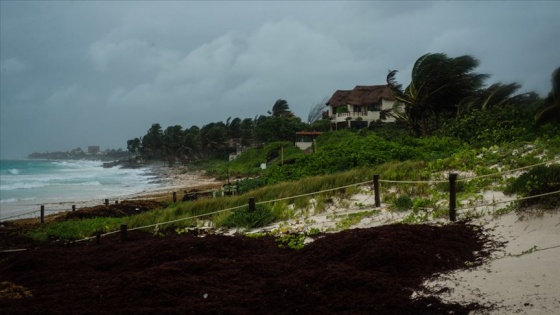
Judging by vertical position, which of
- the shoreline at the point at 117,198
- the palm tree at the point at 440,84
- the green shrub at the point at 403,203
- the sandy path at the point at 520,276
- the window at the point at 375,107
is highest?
the window at the point at 375,107

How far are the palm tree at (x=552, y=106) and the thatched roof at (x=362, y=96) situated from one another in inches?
1419

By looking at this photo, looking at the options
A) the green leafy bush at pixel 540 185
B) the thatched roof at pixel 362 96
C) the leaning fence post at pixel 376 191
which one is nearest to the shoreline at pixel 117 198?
the leaning fence post at pixel 376 191

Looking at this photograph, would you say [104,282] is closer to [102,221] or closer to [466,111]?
[102,221]

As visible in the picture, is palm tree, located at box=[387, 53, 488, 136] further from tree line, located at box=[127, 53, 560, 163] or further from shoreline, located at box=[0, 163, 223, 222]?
shoreline, located at box=[0, 163, 223, 222]

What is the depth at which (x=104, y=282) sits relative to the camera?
6555mm

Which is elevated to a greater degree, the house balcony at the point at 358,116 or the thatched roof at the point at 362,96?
the thatched roof at the point at 362,96

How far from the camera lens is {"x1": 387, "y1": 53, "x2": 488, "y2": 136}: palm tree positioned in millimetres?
21797

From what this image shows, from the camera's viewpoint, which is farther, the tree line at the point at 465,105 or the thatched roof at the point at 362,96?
the thatched roof at the point at 362,96

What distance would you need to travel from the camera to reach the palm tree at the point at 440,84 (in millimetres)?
21797

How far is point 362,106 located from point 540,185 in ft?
145

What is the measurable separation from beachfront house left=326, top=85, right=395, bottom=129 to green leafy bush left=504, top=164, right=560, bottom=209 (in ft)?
132

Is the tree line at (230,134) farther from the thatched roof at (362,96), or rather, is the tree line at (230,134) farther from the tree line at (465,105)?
the tree line at (465,105)

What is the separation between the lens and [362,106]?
5128 centimetres

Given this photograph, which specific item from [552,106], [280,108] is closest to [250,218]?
[552,106]
